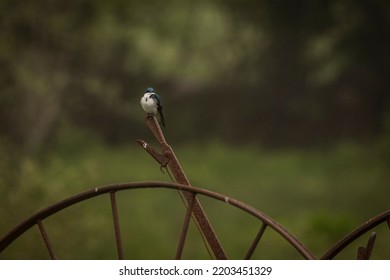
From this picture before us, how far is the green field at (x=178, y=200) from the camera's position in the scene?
8.32 feet

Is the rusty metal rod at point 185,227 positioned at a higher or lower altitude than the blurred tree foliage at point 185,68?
lower

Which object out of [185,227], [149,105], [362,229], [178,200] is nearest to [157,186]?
[185,227]

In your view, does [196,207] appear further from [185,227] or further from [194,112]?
[194,112]

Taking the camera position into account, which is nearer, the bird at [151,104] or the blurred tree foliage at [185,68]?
the bird at [151,104]

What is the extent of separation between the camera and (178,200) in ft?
9.05

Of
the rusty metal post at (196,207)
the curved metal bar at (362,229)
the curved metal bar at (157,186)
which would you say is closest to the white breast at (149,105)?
the rusty metal post at (196,207)

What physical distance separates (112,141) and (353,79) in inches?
40.1

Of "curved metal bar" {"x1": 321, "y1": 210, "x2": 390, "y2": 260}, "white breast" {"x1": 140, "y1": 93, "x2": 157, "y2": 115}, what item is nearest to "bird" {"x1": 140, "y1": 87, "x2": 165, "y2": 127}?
"white breast" {"x1": 140, "y1": 93, "x2": 157, "y2": 115}

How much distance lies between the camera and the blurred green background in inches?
102

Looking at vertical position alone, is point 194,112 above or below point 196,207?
above

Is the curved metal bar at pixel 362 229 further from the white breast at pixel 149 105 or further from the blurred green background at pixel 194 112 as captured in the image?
the blurred green background at pixel 194 112

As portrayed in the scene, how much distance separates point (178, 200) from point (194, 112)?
15.8 inches

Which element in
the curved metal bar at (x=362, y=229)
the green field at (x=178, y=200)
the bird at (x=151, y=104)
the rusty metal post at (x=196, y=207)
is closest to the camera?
the curved metal bar at (x=362, y=229)

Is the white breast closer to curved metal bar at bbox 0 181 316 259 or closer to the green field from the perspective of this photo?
curved metal bar at bbox 0 181 316 259
